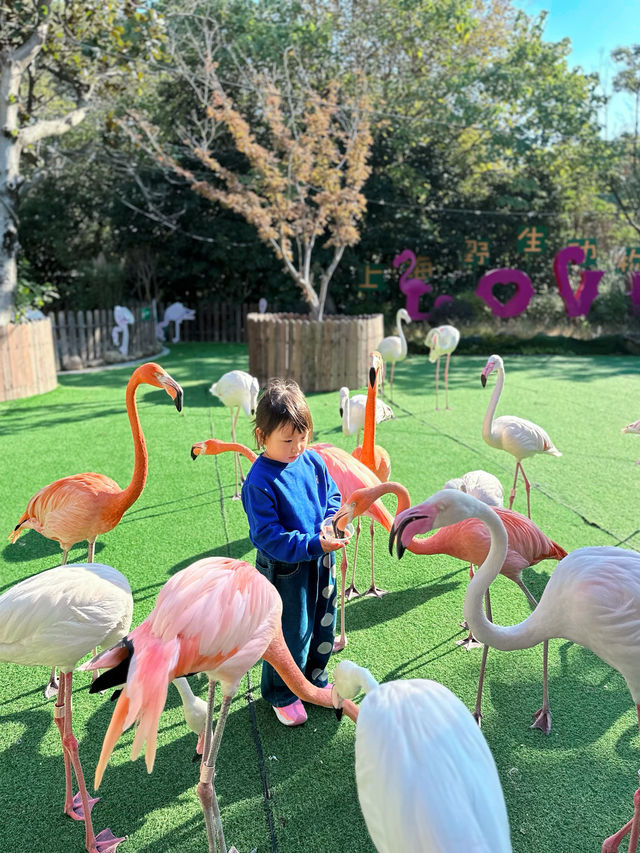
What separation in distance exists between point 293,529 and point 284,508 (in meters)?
0.09

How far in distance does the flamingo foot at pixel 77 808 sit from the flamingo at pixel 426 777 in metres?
1.24

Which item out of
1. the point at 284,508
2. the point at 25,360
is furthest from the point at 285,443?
the point at 25,360

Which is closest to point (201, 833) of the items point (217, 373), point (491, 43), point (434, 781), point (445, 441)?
point (434, 781)

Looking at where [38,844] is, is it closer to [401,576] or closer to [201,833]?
[201,833]

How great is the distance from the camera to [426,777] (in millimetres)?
1322

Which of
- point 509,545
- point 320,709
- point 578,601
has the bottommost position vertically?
point 320,709

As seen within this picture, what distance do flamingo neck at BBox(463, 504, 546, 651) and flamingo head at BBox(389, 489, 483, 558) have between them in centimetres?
10

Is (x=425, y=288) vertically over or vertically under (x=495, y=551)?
over

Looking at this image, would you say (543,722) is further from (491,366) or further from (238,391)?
(238,391)

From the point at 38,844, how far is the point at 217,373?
9.57 m

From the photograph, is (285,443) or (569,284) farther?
(569,284)

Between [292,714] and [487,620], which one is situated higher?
[487,620]

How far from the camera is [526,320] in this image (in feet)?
57.3

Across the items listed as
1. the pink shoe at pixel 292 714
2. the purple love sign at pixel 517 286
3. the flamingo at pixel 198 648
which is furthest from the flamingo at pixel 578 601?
the purple love sign at pixel 517 286
